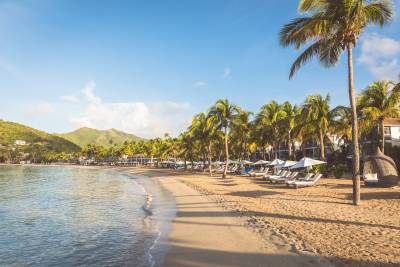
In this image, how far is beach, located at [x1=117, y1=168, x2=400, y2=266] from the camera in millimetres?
7746

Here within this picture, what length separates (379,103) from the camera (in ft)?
107

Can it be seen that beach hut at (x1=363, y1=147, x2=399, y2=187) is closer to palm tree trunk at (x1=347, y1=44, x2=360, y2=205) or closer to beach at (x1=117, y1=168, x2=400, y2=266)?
beach at (x1=117, y1=168, x2=400, y2=266)

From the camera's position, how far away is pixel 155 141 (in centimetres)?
10594

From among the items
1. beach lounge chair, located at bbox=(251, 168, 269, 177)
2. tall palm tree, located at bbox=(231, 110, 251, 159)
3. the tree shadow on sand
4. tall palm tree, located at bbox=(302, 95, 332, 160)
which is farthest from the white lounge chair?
tall palm tree, located at bbox=(231, 110, 251, 159)

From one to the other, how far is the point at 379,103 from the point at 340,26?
21261 mm

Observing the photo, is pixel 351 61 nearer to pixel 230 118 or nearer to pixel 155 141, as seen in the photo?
pixel 230 118

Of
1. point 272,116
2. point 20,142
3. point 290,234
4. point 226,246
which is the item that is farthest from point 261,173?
point 20,142

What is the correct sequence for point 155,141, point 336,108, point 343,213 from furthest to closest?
point 155,141
point 336,108
point 343,213

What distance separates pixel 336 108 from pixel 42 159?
542 feet

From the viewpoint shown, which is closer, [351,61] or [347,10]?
[347,10]

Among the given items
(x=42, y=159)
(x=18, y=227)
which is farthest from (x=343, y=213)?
(x=42, y=159)

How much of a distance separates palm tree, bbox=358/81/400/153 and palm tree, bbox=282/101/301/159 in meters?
10.5

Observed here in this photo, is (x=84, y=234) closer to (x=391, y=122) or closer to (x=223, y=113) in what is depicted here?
(x=223, y=113)

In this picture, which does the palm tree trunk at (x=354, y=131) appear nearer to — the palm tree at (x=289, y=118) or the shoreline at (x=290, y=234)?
the shoreline at (x=290, y=234)
